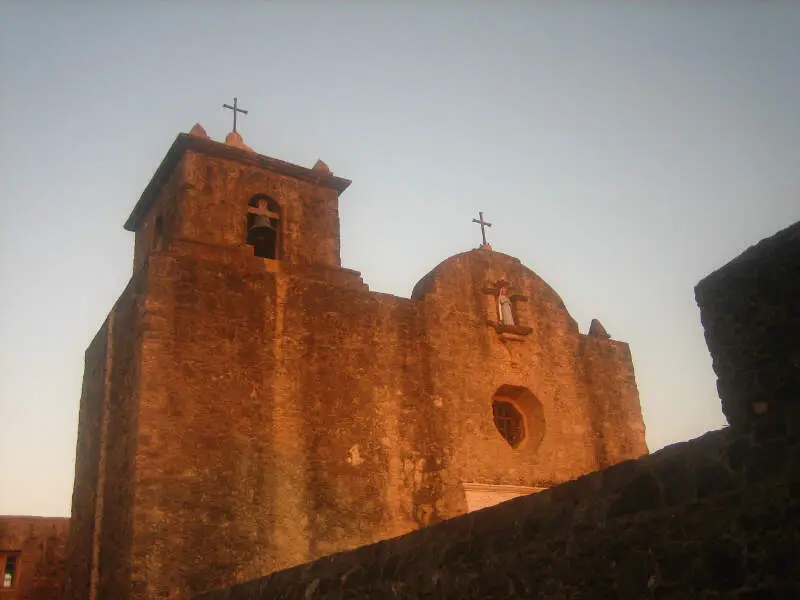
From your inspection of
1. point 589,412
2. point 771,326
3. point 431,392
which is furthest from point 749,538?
point 589,412

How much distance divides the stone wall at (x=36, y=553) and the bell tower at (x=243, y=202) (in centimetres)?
752

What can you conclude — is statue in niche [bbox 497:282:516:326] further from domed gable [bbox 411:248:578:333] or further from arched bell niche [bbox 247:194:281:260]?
arched bell niche [bbox 247:194:281:260]

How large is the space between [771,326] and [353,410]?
7.97 m

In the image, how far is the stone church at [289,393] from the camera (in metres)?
9.67

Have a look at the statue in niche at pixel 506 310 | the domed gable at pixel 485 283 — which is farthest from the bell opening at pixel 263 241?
the statue in niche at pixel 506 310

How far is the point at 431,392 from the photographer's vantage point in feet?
38.9

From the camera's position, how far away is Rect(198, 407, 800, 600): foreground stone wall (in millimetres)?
3193

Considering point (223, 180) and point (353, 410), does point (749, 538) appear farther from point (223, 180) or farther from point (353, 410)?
point (223, 180)

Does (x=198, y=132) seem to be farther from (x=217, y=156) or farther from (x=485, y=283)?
(x=485, y=283)

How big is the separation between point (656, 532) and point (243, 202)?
976cm

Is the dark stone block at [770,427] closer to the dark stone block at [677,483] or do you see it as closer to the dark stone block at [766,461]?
the dark stone block at [766,461]

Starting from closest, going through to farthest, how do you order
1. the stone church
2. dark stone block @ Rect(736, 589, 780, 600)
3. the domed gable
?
dark stone block @ Rect(736, 589, 780, 600) → the stone church → the domed gable

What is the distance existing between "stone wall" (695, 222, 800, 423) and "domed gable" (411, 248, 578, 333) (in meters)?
8.86

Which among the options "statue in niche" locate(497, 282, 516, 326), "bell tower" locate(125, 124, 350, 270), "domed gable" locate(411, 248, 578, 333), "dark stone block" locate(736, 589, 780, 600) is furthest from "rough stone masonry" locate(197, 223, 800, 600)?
"statue in niche" locate(497, 282, 516, 326)
